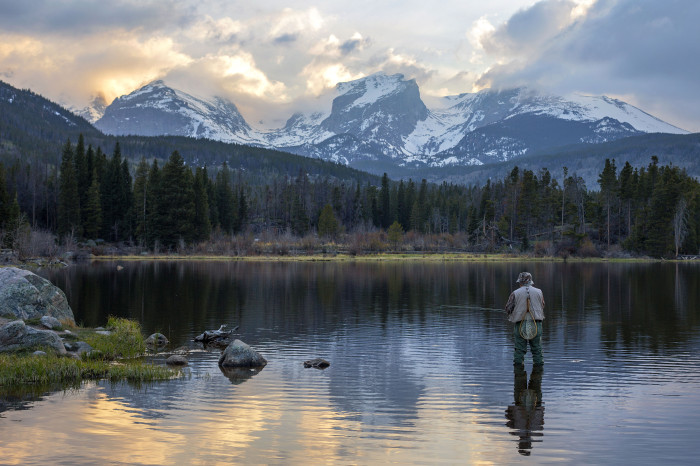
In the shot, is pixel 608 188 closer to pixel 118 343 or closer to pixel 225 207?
pixel 225 207

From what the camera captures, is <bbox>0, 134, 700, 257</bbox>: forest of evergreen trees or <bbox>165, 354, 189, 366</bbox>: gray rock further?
<bbox>0, 134, 700, 257</bbox>: forest of evergreen trees

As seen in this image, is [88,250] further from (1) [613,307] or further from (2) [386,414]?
(2) [386,414]

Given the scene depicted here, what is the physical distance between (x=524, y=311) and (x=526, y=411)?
5.41m

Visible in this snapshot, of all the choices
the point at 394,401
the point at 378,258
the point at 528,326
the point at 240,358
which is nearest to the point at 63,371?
the point at 240,358

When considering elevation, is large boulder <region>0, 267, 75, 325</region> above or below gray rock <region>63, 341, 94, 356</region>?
above

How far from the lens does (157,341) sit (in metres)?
27.3

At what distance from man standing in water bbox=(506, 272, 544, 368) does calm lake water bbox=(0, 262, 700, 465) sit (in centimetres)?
60

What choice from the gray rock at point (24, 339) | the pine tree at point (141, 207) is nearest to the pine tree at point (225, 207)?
the pine tree at point (141, 207)

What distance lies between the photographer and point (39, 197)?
144 metres

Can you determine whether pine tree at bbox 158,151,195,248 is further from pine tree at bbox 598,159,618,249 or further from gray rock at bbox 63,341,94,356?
gray rock at bbox 63,341,94,356

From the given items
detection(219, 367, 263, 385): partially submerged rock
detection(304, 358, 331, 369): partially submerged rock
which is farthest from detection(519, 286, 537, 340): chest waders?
detection(219, 367, 263, 385): partially submerged rock

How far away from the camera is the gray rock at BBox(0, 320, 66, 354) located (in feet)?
71.8

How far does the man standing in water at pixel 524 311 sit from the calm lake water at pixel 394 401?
1.95 feet

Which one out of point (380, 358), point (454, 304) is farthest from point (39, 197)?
point (380, 358)
